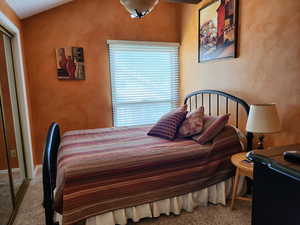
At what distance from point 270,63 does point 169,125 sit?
1.23m

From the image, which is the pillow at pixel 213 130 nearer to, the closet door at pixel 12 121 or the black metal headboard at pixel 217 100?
the black metal headboard at pixel 217 100

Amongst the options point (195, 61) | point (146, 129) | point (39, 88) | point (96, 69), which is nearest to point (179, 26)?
point (195, 61)

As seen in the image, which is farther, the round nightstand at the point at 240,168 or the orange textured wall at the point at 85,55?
the orange textured wall at the point at 85,55

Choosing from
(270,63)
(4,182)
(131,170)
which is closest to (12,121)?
(4,182)

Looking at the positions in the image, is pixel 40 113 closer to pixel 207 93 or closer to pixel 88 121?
pixel 88 121

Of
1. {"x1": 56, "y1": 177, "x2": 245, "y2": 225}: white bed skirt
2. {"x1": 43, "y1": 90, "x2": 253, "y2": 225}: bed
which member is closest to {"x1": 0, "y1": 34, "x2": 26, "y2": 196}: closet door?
{"x1": 43, "y1": 90, "x2": 253, "y2": 225}: bed

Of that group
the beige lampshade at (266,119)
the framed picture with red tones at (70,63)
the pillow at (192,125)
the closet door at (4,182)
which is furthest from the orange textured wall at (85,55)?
the beige lampshade at (266,119)

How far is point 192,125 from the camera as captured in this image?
2.32m

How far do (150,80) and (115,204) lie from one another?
230 cm

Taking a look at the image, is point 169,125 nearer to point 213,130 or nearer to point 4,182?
point 213,130

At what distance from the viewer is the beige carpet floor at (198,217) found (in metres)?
1.88

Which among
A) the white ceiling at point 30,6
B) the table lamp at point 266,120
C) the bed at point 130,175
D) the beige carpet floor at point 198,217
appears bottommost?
the beige carpet floor at point 198,217

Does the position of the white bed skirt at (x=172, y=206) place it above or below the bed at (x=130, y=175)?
below

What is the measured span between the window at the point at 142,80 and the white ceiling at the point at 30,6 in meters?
0.93
